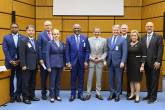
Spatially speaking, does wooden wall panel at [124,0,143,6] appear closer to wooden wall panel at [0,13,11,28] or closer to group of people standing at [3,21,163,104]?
wooden wall panel at [0,13,11,28]

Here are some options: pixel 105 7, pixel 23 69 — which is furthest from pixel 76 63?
pixel 105 7

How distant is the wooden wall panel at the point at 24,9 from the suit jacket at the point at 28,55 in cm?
373

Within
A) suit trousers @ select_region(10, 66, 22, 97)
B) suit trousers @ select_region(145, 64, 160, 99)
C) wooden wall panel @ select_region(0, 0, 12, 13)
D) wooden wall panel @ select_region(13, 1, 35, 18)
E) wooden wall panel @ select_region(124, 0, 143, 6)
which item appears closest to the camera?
suit trousers @ select_region(10, 66, 22, 97)

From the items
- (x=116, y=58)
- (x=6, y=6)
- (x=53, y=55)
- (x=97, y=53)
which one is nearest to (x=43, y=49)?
(x=53, y=55)

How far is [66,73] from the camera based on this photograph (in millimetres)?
7254

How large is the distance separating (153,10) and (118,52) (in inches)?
165

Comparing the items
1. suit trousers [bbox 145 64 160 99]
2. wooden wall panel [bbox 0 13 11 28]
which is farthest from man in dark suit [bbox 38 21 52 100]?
wooden wall panel [bbox 0 13 11 28]

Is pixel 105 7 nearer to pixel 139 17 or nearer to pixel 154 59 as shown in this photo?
pixel 139 17

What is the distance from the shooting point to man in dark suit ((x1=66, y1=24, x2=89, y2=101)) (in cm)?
610

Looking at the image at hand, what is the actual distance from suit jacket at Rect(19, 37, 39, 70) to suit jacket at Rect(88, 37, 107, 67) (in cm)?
105

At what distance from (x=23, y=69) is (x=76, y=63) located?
100 centimetres

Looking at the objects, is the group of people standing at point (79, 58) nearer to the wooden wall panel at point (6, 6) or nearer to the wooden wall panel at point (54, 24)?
the wooden wall panel at point (6, 6)

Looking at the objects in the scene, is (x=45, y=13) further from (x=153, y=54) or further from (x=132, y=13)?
(x=153, y=54)

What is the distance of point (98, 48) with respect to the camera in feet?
20.3
